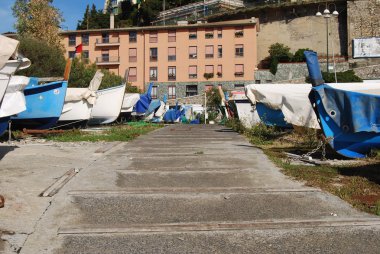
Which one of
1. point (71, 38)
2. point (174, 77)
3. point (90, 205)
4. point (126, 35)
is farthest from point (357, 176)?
point (71, 38)

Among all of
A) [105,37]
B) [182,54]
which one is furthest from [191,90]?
[105,37]

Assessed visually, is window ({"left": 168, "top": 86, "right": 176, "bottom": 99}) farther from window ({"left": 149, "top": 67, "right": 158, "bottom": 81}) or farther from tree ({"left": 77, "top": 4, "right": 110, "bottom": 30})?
tree ({"left": 77, "top": 4, "right": 110, "bottom": 30})

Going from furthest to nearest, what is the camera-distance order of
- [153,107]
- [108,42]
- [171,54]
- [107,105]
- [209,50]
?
[108,42], [171,54], [209,50], [153,107], [107,105]

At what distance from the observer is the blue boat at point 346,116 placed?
28.6ft

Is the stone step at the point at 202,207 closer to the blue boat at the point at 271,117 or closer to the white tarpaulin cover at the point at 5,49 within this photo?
the white tarpaulin cover at the point at 5,49

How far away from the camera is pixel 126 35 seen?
222ft

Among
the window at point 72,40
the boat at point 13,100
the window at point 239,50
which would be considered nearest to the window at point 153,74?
the window at point 239,50

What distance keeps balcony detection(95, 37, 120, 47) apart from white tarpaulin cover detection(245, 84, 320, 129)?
5459 cm

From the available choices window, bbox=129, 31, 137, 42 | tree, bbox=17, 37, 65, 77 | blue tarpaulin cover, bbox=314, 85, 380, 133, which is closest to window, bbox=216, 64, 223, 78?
window, bbox=129, 31, 137, 42

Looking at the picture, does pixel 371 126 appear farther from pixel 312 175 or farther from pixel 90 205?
pixel 90 205

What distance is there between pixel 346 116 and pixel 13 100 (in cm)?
675

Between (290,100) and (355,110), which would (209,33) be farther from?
(355,110)

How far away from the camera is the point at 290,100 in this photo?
1332 centimetres

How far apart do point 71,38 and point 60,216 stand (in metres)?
68.8
